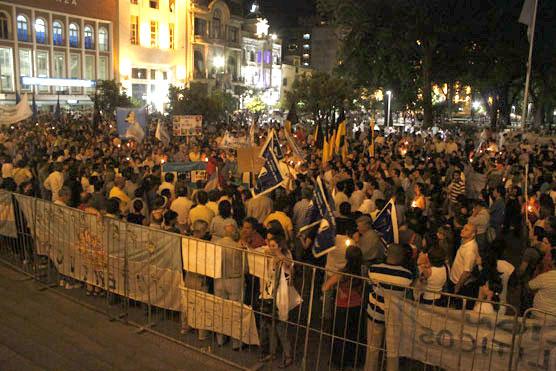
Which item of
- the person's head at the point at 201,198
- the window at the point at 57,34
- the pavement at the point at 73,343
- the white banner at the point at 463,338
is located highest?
the window at the point at 57,34

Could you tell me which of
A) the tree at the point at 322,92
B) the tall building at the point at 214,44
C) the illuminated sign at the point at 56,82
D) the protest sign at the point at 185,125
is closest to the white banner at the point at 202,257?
the protest sign at the point at 185,125

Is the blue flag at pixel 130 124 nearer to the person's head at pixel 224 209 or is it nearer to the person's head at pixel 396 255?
the person's head at pixel 224 209

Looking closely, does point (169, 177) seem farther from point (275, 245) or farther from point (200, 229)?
point (275, 245)

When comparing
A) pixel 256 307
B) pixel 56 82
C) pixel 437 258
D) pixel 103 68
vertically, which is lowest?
pixel 256 307

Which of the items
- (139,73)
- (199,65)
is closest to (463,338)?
(139,73)

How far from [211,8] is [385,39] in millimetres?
31997

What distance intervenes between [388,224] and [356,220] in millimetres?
467

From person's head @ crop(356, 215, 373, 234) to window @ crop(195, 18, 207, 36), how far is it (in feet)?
180

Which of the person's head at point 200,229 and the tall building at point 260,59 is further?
the tall building at point 260,59

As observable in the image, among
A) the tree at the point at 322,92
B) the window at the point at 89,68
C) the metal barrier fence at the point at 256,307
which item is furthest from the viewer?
the window at the point at 89,68

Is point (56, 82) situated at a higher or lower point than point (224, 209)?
higher

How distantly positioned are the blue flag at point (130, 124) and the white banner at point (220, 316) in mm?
11736

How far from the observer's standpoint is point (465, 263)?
630 cm

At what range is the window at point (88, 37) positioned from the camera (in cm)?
4750
